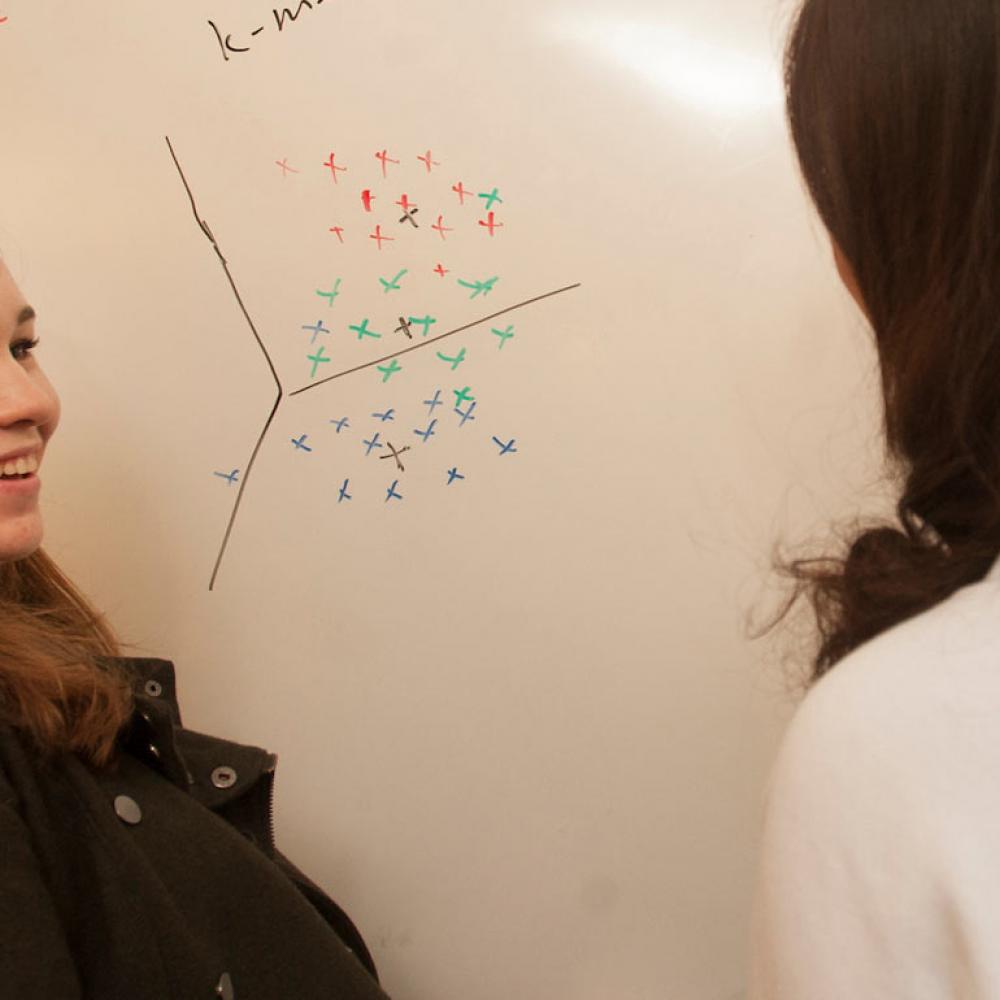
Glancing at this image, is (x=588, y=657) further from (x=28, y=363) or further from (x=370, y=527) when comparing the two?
(x=28, y=363)

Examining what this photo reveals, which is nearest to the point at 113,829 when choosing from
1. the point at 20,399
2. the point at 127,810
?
the point at 127,810

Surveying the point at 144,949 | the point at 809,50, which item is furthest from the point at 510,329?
the point at 144,949

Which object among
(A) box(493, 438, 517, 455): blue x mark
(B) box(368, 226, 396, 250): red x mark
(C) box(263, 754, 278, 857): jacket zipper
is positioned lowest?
(C) box(263, 754, 278, 857): jacket zipper

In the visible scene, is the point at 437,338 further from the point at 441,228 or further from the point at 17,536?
the point at 17,536

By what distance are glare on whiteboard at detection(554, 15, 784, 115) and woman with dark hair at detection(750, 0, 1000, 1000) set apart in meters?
0.29

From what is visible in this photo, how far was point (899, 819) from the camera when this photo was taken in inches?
16.5

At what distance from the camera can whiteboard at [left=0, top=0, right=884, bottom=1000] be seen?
2.75 ft

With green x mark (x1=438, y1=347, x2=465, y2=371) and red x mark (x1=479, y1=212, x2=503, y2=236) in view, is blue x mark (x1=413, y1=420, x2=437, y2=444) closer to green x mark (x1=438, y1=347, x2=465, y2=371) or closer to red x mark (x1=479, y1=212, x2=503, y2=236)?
green x mark (x1=438, y1=347, x2=465, y2=371)

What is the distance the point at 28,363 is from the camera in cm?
82

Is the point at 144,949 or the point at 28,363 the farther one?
the point at 28,363

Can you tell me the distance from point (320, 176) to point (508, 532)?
0.34 m

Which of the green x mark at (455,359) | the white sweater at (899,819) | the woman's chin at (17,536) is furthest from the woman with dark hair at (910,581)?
the woman's chin at (17,536)

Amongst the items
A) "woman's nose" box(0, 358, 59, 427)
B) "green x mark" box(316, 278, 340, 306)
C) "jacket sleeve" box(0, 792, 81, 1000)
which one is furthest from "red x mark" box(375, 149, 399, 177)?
"jacket sleeve" box(0, 792, 81, 1000)

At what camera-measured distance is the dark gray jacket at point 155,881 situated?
1.95ft
